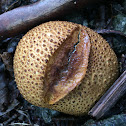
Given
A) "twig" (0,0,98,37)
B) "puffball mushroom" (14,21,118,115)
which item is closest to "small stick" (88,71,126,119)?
"puffball mushroom" (14,21,118,115)

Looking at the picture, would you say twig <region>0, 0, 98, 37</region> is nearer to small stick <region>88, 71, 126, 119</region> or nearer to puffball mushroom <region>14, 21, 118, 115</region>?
puffball mushroom <region>14, 21, 118, 115</region>

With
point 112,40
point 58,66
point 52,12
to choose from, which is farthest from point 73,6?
point 58,66

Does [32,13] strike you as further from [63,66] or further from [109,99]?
[109,99]

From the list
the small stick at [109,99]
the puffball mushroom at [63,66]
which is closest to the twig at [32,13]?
the puffball mushroom at [63,66]

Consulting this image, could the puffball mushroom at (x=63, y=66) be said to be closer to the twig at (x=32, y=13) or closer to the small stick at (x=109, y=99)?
the small stick at (x=109, y=99)

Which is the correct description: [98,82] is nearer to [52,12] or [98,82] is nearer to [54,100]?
[54,100]

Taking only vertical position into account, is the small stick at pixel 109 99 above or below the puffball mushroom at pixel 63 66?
below
